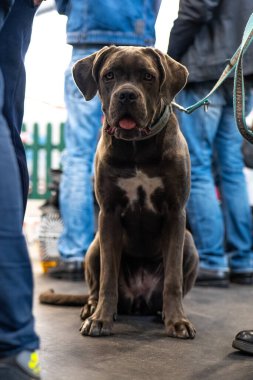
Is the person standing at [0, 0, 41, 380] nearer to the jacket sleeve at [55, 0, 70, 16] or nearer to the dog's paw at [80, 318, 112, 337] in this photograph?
the dog's paw at [80, 318, 112, 337]

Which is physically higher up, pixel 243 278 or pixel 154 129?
pixel 154 129

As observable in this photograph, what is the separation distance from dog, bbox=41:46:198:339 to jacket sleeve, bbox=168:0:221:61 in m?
1.16

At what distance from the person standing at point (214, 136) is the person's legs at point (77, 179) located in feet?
2.03

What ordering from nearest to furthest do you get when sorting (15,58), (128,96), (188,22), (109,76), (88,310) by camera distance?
(15,58) < (128,96) < (109,76) < (88,310) < (188,22)

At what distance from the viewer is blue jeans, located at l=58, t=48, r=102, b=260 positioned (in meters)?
3.65

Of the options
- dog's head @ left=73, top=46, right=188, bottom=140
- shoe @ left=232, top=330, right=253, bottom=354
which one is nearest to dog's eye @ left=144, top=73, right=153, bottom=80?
dog's head @ left=73, top=46, right=188, bottom=140

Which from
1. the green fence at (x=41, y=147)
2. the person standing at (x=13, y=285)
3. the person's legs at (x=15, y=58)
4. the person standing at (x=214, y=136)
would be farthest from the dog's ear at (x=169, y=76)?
the green fence at (x=41, y=147)

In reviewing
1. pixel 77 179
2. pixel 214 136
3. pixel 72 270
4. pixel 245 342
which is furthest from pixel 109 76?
pixel 72 270

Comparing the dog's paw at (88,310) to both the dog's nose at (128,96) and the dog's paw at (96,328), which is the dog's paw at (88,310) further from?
the dog's nose at (128,96)

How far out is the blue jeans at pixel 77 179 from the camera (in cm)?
365

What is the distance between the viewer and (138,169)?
2.32m

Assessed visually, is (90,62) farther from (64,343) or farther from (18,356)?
(18,356)

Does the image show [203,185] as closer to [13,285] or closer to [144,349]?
[144,349]

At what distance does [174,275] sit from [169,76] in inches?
31.8
